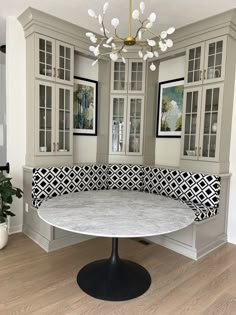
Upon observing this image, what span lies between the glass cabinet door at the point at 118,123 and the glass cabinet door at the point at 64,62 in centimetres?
83

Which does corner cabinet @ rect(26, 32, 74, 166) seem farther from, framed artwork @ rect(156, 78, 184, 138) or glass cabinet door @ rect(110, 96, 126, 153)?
framed artwork @ rect(156, 78, 184, 138)

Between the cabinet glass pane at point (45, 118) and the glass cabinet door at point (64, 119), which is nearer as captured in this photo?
the cabinet glass pane at point (45, 118)

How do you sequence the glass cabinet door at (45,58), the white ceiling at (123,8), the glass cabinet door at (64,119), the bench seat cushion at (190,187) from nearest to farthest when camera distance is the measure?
the white ceiling at (123,8)
the bench seat cushion at (190,187)
the glass cabinet door at (45,58)
the glass cabinet door at (64,119)

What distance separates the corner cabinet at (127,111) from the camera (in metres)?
3.73

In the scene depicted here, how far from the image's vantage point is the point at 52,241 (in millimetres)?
2701

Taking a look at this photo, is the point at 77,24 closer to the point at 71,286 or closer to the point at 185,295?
the point at 71,286

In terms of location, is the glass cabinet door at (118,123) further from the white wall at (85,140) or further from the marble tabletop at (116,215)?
the marble tabletop at (116,215)

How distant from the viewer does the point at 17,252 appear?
265 cm

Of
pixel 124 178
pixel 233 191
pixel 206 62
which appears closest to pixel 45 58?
pixel 124 178

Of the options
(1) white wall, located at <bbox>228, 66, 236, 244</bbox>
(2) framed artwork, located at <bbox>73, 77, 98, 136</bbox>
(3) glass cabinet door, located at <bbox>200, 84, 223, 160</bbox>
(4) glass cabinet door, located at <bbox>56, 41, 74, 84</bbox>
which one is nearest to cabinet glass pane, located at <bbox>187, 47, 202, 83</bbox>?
(3) glass cabinet door, located at <bbox>200, 84, 223, 160</bbox>

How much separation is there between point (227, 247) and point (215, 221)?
39 centimetres

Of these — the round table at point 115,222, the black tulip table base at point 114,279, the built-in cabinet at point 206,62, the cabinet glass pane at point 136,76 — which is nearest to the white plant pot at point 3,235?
the round table at point 115,222

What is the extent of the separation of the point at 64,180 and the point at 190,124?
1860mm

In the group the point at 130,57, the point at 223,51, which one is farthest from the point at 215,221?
the point at 130,57
